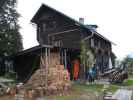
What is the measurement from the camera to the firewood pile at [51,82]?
19484mm

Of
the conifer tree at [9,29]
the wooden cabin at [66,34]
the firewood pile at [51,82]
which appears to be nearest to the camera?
the firewood pile at [51,82]

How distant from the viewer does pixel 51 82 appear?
20297 mm

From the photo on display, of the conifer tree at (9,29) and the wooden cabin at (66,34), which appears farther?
the conifer tree at (9,29)

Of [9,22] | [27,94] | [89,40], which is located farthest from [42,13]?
[27,94]

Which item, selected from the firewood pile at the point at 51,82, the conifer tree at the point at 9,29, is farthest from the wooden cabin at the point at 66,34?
the firewood pile at the point at 51,82

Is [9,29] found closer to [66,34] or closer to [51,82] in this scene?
[66,34]

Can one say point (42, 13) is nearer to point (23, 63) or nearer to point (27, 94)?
point (23, 63)

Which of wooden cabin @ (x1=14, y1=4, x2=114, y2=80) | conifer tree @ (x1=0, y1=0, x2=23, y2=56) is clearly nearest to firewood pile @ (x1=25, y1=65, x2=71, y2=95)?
wooden cabin @ (x1=14, y1=4, x2=114, y2=80)

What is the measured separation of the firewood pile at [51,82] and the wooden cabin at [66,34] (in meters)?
7.72

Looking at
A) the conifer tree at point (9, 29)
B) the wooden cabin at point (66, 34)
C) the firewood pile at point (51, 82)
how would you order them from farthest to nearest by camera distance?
the conifer tree at point (9, 29) < the wooden cabin at point (66, 34) < the firewood pile at point (51, 82)

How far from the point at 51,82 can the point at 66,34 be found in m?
14.5

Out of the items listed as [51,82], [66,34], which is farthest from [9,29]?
[51,82]

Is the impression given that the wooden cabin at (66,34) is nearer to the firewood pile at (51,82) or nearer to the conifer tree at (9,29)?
the conifer tree at (9,29)

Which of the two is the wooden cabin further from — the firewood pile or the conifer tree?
the firewood pile
